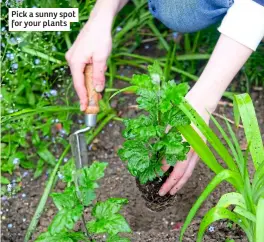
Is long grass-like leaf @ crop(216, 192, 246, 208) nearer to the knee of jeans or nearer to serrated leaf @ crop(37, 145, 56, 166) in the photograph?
the knee of jeans

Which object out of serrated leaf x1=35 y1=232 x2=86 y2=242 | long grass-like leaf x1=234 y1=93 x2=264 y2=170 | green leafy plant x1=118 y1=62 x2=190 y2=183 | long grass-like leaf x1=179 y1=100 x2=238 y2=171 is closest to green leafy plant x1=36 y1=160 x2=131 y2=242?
serrated leaf x1=35 y1=232 x2=86 y2=242

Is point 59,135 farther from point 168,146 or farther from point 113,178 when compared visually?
point 168,146

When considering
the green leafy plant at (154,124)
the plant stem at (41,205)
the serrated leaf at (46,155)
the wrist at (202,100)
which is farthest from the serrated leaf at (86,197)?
the serrated leaf at (46,155)

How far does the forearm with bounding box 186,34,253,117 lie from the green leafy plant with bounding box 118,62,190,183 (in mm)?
103

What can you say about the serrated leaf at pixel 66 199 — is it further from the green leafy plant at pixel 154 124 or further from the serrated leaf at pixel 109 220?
the green leafy plant at pixel 154 124

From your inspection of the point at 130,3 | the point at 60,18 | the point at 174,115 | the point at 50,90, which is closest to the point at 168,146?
the point at 174,115

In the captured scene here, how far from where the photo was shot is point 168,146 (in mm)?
1375

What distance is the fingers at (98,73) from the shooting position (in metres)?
1.63

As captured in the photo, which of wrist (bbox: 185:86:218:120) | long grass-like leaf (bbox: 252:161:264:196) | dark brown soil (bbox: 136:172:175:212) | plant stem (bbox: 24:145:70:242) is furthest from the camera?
plant stem (bbox: 24:145:70:242)

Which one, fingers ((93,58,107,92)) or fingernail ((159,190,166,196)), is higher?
fingers ((93,58,107,92))

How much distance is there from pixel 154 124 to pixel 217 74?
230 mm

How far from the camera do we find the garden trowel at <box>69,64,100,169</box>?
167 cm

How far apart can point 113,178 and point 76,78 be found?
423 mm

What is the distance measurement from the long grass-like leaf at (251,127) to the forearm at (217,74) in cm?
8
